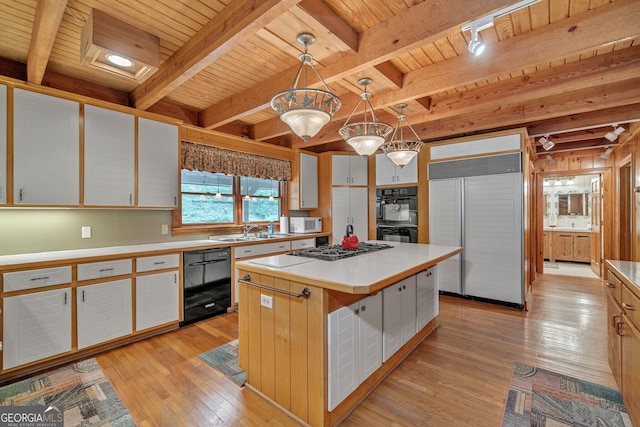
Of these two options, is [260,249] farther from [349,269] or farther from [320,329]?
[320,329]

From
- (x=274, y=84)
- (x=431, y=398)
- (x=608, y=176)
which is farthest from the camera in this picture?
(x=608, y=176)

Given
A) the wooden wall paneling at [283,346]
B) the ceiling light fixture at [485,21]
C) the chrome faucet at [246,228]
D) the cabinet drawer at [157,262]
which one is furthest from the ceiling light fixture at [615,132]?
the cabinet drawer at [157,262]

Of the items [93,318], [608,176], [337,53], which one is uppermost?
[337,53]

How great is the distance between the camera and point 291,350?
1784 mm

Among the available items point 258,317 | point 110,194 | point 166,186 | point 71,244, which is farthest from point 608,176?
point 71,244

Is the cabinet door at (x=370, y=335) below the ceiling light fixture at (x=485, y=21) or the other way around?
below

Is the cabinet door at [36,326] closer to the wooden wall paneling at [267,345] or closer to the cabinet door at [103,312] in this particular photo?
the cabinet door at [103,312]

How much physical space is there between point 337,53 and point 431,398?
2.58m

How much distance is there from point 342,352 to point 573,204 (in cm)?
896

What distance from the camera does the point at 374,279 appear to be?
63.1 inches

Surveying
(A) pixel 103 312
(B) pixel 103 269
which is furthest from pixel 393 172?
(A) pixel 103 312

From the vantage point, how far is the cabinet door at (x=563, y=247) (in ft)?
23.3

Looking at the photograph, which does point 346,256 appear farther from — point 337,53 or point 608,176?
point 608,176

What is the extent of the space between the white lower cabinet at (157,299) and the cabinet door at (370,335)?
7.20 ft
